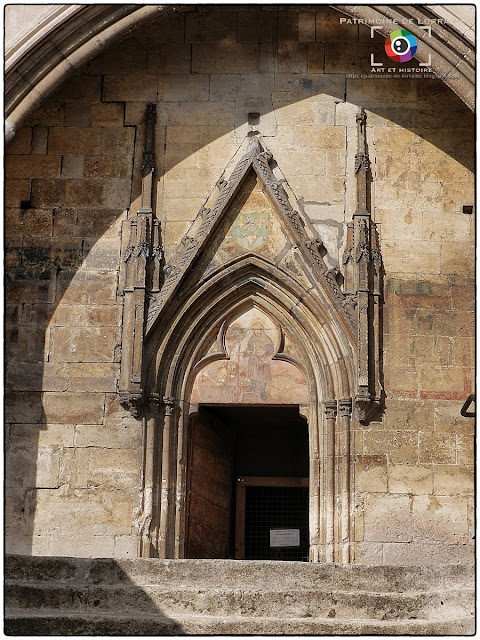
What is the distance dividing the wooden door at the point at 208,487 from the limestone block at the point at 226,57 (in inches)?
141

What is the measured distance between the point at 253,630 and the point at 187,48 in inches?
276

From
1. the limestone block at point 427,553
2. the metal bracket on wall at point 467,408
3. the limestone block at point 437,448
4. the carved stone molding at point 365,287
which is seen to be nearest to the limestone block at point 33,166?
the carved stone molding at point 365,287

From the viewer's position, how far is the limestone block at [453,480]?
13.2 m

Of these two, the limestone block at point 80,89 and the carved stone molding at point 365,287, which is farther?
the limestone block at point 80,89

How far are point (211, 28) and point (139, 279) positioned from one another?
2.86 metres

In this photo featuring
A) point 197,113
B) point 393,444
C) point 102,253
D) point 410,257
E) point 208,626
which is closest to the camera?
point 208,626

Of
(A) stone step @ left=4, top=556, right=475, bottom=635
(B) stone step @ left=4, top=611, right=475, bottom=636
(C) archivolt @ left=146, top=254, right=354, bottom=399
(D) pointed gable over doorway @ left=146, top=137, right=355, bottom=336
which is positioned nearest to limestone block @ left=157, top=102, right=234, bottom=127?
(D) pointed gable over doorway @ left=146, top=137, right=355, bottom=336

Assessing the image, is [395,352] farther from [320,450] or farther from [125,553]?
[125,553]

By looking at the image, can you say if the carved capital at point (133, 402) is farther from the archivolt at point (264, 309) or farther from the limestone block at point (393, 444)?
the limestone block at point (393, 444)

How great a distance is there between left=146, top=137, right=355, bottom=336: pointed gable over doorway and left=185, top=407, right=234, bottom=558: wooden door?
1.48 meters

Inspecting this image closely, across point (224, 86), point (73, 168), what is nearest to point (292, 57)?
point (224, 86)

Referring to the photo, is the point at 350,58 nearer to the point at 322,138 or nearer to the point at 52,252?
the point at 322,138

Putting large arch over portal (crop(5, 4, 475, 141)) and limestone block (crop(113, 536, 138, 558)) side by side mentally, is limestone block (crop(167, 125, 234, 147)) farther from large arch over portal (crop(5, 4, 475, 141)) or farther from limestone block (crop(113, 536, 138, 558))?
limestone block (crop(113, 536, 138, 558))

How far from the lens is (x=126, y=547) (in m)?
13.0
